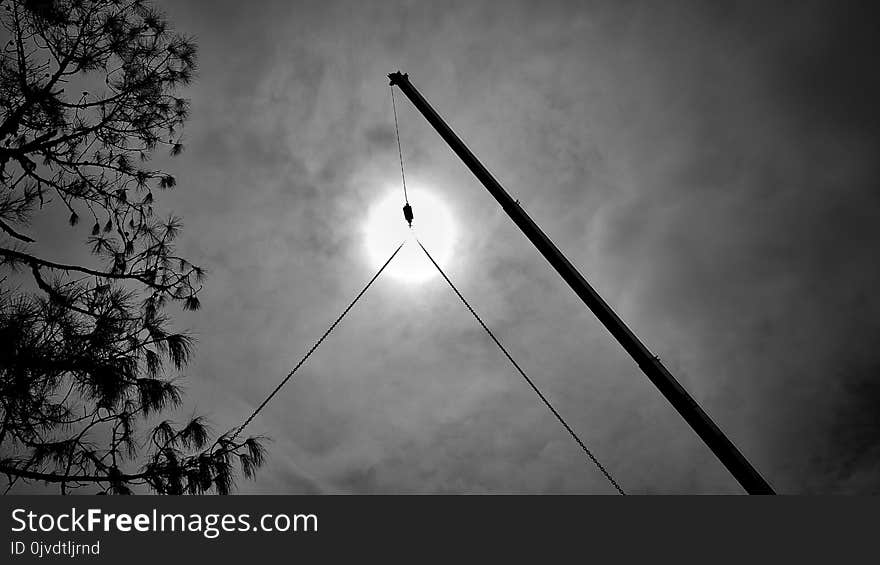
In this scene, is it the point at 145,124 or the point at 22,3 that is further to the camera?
the point at 145,124

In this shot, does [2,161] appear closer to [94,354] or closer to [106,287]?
[106,287]

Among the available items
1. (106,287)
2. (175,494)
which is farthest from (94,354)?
(175,494)

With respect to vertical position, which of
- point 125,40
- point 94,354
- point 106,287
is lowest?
point 94,354

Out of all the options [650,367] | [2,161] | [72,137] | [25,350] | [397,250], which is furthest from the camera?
[397,250]

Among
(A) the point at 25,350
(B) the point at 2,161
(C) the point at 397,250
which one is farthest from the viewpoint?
(C) the point at 397,250

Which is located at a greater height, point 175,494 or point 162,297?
point 162,297

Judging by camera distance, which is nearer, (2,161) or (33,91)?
(2,161)

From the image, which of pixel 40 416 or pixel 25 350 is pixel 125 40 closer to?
pixel 25 350

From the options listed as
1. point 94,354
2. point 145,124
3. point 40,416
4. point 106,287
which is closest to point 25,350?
point 94,354

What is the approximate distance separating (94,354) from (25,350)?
606mm

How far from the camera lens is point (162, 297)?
19.3 ft

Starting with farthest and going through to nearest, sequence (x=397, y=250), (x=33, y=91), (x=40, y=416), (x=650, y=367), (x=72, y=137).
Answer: (x=397, y=250) → (x=650, y=367) → (x=72, y=137) → (x=33, y=91) → (x=40, y=416)

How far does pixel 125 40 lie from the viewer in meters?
5.98

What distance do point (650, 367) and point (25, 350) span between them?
6.82 meters
